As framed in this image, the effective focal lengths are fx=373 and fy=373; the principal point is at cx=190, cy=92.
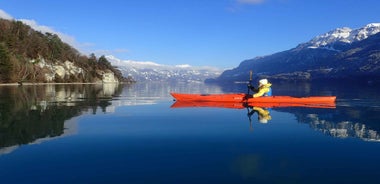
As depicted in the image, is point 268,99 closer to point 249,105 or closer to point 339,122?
point 249,105

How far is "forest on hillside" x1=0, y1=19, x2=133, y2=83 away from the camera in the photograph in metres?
92.1

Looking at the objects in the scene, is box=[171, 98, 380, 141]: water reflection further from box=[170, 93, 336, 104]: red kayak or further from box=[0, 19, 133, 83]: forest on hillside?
box=[0, 19, 133, 83]: forest on hillside

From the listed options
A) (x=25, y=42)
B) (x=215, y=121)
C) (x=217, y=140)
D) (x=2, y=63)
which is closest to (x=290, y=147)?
(x=217, y=140)

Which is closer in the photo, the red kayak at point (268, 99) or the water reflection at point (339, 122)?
the water reflection at point (339, 122)

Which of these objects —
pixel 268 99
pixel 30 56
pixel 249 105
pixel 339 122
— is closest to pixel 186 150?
pixel 339 122

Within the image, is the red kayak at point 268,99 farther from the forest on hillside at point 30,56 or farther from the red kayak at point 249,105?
the forest on hillside at point 30,56

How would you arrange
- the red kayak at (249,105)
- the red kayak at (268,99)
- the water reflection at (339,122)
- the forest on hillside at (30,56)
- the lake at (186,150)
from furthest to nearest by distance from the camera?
the forest on hillside at (30,56), the red kayak at (268,99), the red kayak at (249,105), the water reflection at (339,122), the lake at (186,150)

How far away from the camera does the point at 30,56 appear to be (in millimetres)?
118438

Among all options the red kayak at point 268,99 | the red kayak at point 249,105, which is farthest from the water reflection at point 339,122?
the red kayak at point 268,99

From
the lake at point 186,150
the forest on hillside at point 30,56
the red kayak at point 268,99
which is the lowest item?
the lake at point 186,150

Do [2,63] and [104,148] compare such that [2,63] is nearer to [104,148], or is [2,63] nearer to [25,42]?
[25,42]

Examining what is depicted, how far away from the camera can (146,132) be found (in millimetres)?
18844

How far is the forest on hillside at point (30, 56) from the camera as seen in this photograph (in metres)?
92.1

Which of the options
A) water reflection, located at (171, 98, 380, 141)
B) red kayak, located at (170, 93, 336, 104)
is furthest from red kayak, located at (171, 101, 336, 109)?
water reflection, located at (171, 98, 380, 141)
